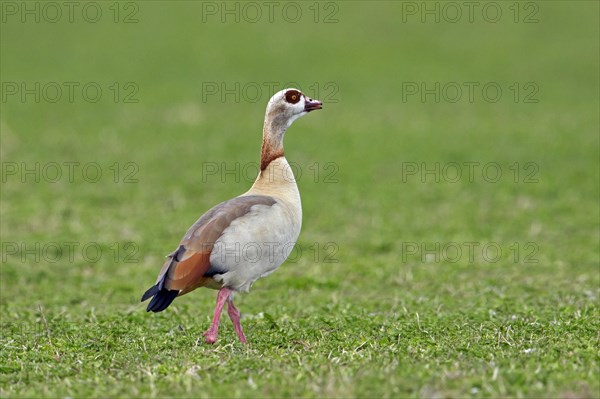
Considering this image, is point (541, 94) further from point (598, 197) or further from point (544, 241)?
point (544, 241)

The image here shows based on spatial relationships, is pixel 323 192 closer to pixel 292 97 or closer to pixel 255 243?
pixel 292 97

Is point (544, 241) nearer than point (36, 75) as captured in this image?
Yes

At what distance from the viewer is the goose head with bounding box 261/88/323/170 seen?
31.7ft

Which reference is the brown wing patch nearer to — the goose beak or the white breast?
the white breast

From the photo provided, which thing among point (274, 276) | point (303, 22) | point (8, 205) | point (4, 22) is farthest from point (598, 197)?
point (4, 22)

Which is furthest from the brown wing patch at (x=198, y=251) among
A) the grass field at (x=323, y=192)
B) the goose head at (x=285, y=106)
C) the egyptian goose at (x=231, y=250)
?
the goose head at (x=285, y=106)

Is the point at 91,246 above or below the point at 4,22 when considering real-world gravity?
below

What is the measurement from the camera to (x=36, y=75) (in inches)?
1150

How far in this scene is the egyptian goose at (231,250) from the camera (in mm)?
8391

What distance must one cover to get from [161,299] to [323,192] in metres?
9.93

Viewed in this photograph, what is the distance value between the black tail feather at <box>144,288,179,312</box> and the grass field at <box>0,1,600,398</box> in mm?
403

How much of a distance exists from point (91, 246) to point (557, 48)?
78.7 ft

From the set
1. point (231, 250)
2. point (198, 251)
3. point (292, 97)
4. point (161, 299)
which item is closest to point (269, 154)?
point (292, 97)

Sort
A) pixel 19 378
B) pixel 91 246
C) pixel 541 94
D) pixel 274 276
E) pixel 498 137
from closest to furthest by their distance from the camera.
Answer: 1. pixel 19 378
2. pixel 274 276
3. pixel 91 246
4. pixel 498 137
5. pixel 541 94
